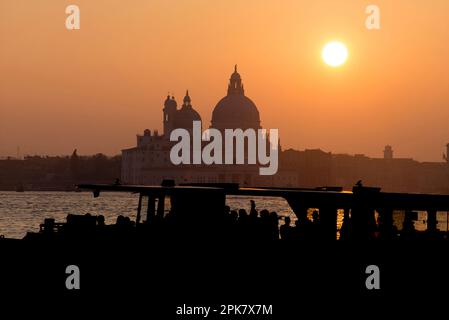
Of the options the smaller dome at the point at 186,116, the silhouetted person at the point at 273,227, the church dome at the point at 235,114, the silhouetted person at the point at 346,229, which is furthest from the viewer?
the smaller dome at the point at 186,116

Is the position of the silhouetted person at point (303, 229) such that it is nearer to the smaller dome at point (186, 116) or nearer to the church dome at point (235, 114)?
the church dome at point (235, 114)

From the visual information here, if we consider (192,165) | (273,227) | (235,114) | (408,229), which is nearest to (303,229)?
(273,227)

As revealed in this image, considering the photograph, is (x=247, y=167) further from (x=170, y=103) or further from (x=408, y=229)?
(x=408, y=229)

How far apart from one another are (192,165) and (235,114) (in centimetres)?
1156

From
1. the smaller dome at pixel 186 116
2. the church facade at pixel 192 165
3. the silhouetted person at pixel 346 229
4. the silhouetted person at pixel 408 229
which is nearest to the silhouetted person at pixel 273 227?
the silhouetted person at pixel 346 229

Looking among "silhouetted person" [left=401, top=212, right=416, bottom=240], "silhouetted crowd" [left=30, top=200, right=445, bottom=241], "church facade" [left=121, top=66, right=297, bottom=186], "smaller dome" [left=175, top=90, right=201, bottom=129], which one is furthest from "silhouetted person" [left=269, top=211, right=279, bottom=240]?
"smaller dome" [left=175, top=90, right=201, bottom=129]

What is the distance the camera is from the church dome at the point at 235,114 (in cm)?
14666

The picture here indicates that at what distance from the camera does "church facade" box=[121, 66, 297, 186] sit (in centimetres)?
14788

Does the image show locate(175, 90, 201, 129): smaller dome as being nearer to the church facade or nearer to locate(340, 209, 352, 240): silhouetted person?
the church facade

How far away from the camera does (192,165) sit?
15575cm

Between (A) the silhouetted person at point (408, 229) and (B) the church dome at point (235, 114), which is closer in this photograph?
(A) the silhouetted person at point (408, 229)

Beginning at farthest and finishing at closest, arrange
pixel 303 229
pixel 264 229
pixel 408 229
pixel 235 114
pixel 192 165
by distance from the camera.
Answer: pixel 192 165 → pixel 235 114 → pixel 408 229 → pixel 264 229 → pixel 303 229
